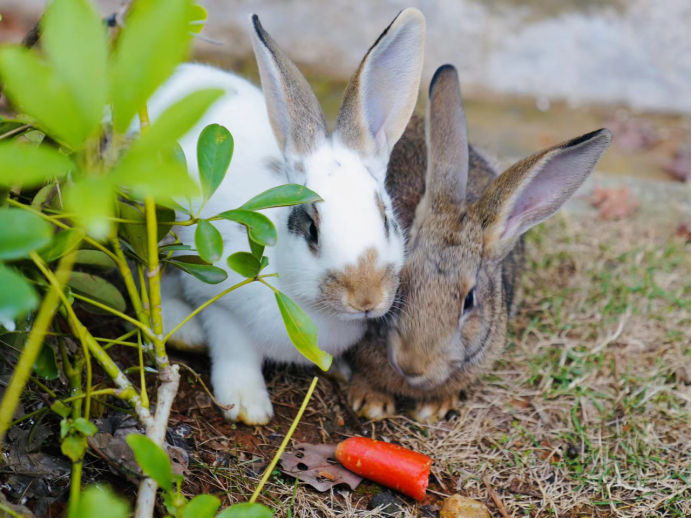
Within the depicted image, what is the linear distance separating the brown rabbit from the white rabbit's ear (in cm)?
29

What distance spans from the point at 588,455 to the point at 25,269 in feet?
8.02

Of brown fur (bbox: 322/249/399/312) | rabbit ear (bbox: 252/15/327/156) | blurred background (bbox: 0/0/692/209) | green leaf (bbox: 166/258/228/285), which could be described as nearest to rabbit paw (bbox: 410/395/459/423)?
brown fur (bbox: 322/249/399/312)

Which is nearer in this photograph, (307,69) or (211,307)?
(211,307)

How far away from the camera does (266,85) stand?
8.80ft

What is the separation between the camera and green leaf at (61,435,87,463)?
1.71 meters

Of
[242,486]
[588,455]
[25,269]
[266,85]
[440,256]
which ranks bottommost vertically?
[588,455]

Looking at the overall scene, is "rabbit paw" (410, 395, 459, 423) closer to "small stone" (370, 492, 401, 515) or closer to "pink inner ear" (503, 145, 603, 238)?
"small stone" (370, 492, 401, 515)

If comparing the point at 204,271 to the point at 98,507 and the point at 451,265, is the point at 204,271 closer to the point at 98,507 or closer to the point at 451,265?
the point at 98,507

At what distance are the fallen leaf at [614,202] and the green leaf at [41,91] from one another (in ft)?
14.4

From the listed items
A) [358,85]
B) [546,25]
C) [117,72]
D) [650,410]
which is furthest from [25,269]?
[546,25]

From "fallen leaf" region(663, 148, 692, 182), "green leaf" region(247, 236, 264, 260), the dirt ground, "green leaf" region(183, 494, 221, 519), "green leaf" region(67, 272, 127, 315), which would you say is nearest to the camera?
"green leaf" region(183, 494, 221, 519)

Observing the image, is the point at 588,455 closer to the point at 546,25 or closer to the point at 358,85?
the point at 358,85

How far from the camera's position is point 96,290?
262 centimetres

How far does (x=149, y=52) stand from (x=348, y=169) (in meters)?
1.51
